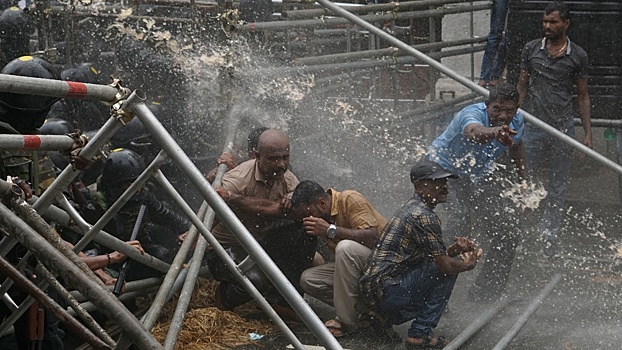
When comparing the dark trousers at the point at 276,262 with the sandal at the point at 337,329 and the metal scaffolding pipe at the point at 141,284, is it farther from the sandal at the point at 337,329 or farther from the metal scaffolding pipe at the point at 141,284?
the metal scaffolding pipe at the point at 141,284

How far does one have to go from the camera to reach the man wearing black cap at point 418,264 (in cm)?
646

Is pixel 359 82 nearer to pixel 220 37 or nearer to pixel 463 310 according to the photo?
pixel 220 37

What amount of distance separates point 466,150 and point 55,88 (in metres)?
4.55

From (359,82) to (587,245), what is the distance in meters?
2.82

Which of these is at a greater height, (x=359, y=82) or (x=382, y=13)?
(x=382, y=13)

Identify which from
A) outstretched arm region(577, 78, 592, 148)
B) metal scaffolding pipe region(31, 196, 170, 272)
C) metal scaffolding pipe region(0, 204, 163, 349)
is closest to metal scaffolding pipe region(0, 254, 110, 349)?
metal scaffolding pipe region(0, 204, 163, 349)

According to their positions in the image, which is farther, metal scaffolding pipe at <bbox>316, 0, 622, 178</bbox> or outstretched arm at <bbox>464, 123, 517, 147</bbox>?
metal scaffolding pipe at <bbox>316, 0, 622, 178</bbox>

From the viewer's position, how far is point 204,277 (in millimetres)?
7191

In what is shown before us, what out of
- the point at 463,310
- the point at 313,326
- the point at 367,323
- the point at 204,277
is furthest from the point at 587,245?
the point at 313,326

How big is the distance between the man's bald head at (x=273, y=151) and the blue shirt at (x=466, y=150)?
4.06 ft

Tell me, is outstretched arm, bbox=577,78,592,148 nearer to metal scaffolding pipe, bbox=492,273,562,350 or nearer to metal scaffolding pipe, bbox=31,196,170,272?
metal scaffolding pipe, bbox=492,273,562,350

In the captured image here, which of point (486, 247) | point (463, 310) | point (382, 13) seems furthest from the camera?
point (382, 13)

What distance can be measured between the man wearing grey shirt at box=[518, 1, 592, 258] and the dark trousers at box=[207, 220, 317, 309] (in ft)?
8.02

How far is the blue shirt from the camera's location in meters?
7.52
